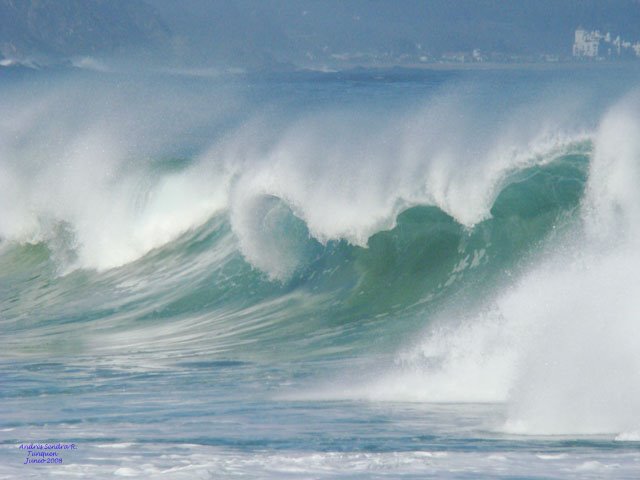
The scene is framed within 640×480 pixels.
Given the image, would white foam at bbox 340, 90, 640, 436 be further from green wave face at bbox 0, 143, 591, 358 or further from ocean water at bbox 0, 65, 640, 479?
green wave face at bbox 0, 143, 591, 358

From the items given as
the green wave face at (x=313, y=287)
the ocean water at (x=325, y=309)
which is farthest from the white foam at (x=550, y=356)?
the green wave face at (x=313, y=287)

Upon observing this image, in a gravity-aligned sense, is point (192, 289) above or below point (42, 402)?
above

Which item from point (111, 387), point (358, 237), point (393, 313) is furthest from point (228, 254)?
point (111, 387)

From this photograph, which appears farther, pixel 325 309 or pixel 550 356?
pixel 325 309

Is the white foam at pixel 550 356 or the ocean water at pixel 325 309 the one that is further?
the white foam at pixel 550 356

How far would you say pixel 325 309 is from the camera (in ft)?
46.8

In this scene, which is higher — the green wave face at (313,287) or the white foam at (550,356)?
the green wave face at (313,287)

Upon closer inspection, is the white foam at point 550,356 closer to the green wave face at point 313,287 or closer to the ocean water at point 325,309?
the ocean water at point 325,309

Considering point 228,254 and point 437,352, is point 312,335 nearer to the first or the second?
point 437,352

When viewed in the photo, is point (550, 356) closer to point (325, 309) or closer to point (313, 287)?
point (325, 309)

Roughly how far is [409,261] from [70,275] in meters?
5.71

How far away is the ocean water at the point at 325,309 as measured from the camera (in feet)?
26.0

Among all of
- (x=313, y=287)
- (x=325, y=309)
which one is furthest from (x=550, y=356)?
(x=313, y=287)

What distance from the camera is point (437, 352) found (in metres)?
10.2
